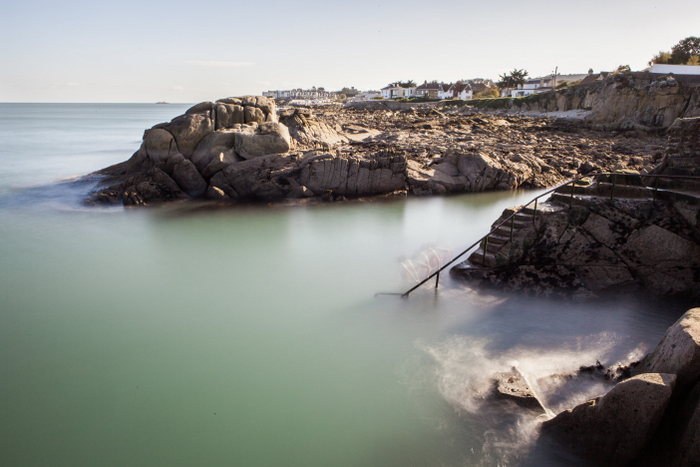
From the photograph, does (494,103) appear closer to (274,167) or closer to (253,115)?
(253,115)

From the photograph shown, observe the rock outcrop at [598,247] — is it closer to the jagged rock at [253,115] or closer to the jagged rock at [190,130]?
the jagged rock at [253,115]

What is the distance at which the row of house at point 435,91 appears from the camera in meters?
93.6

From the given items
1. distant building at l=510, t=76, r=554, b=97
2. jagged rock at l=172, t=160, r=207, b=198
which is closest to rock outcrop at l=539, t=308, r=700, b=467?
jagged rock at l=172, t=160, r=207, b=198

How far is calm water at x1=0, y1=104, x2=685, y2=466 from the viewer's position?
5.95 m

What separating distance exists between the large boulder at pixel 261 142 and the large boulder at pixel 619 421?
55.4ft

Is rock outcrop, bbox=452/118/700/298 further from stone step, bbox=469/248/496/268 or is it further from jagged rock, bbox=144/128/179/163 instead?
jagged rock, bbox=144/128/179/163

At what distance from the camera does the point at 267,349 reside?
26.7 feet

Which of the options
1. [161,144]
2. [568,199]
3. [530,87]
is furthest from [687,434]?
[530,87]

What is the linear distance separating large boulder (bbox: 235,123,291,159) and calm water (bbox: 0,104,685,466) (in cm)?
640

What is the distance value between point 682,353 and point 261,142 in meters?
17.8

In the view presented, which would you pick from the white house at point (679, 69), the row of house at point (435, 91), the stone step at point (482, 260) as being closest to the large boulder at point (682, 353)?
the stone step at point (482, 260)

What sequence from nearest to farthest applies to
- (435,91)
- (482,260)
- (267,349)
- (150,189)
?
1. (267,349)
2. (482,260)
3. (150,189)
4. (435,91)

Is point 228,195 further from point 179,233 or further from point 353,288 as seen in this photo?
point 353,288

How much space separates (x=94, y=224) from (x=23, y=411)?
36.3 ft
